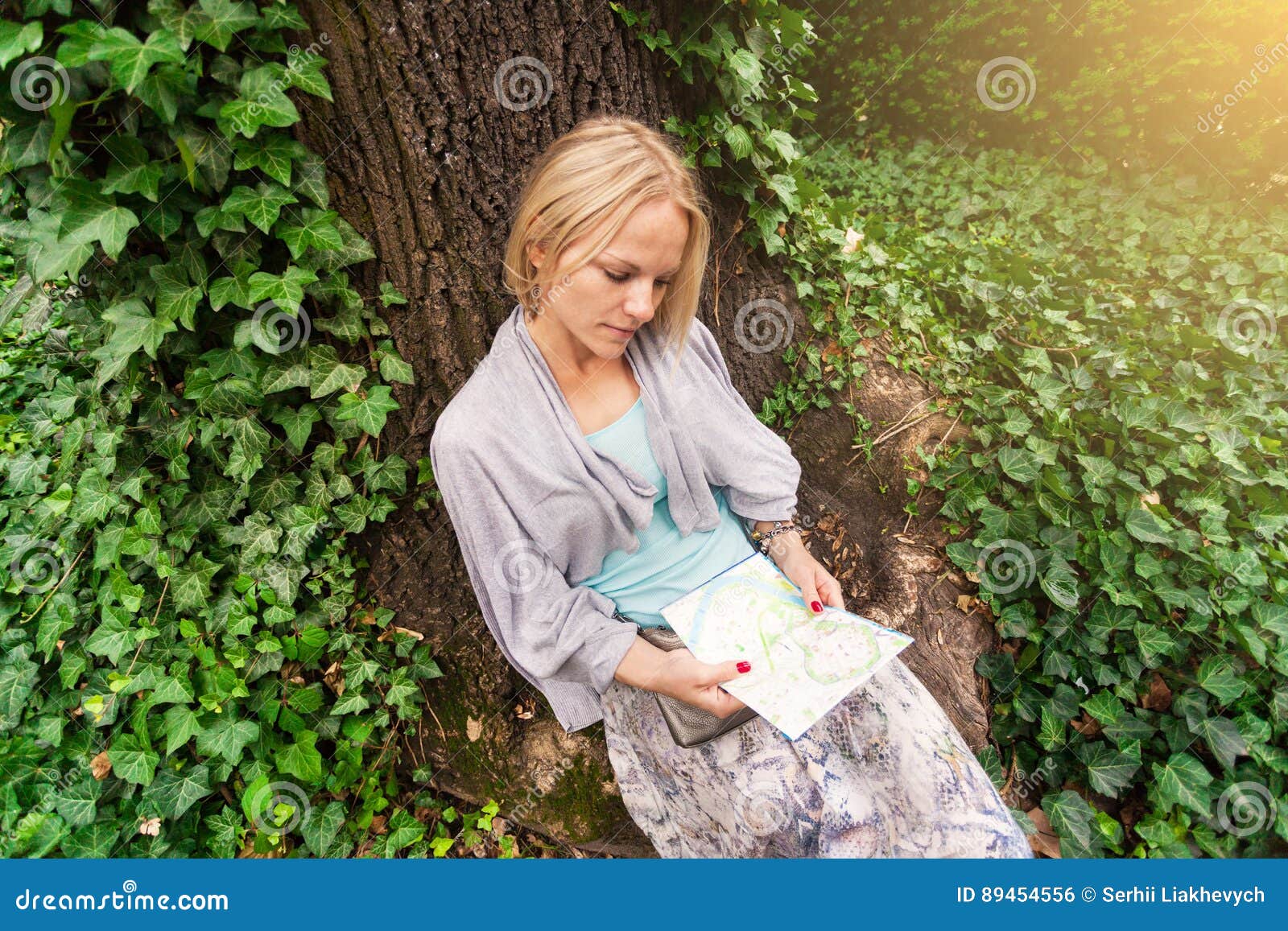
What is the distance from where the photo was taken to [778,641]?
5.85ft

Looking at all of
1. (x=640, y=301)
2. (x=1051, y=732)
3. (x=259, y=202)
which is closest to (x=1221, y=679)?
(x=1051, y=732)

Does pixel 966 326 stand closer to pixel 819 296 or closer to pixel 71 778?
pixel 819 296

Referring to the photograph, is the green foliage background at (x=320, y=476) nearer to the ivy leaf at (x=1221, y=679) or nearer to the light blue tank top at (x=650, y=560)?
the ivy leaf at (x=1221, y=679)

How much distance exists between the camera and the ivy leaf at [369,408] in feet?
6.23

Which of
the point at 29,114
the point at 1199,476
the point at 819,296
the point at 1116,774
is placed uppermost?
the point at 1199,476

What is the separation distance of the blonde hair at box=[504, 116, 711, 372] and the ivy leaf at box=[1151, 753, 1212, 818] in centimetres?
226

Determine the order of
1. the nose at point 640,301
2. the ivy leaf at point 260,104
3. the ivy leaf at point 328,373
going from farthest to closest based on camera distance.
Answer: the ivy leaf at point 328,373, the nose at point 640,301, the ivy leaf at point 260,104

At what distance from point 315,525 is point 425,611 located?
465 mm

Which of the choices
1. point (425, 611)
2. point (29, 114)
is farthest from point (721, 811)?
point (29, 114)

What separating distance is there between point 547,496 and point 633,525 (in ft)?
0.89

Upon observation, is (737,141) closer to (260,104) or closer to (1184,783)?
(260,104)

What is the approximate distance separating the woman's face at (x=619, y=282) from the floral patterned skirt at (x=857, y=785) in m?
0.99

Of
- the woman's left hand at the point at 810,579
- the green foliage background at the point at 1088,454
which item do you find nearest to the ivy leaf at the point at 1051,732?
the green foliage background at the point at 1088,454

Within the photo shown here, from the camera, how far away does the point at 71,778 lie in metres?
2.08
